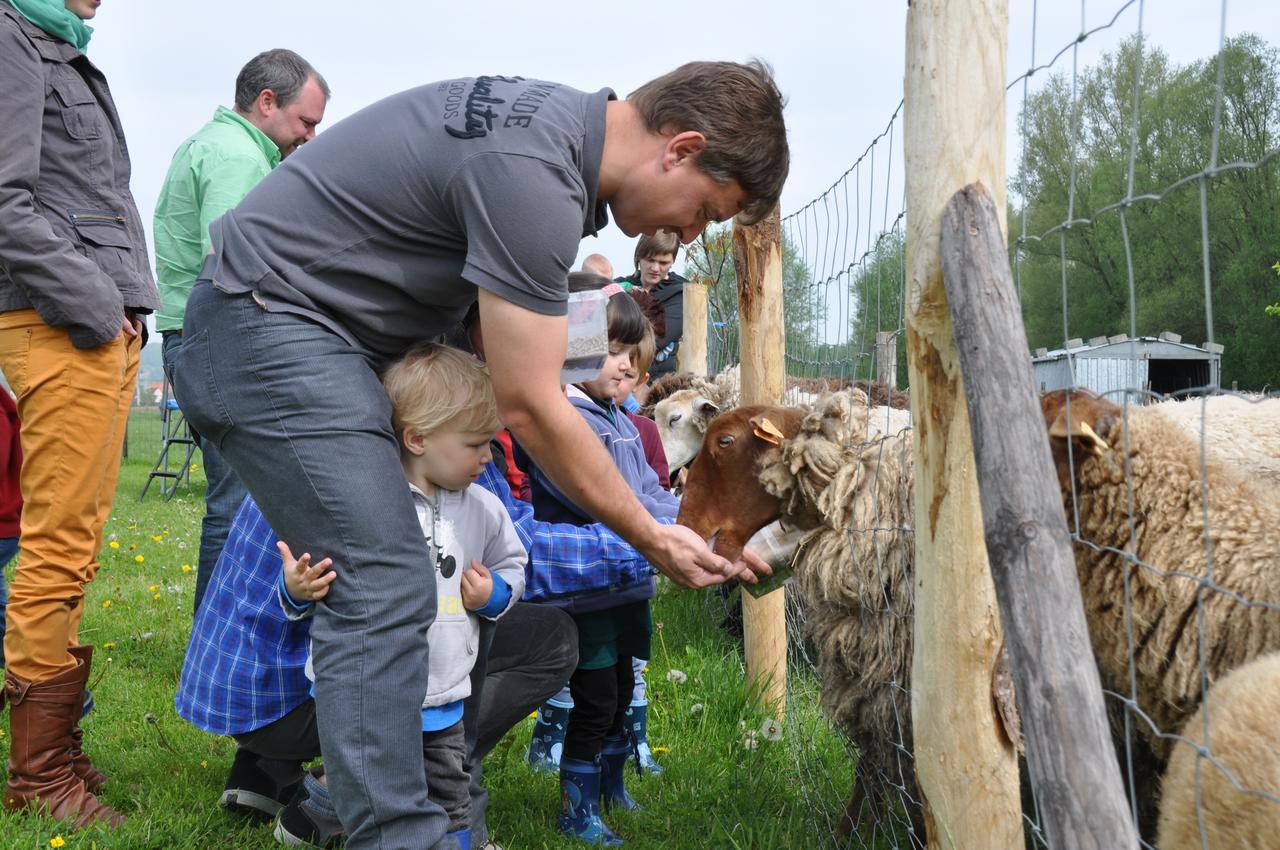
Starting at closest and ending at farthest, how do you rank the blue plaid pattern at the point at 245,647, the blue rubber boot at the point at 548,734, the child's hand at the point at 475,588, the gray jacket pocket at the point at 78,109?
the child's hand at the point at 475,588, the blue plaid pattern at the point at 245,647, the gray jacket pocket at the point at 78,109, the blue rubber boot at the point at 548,734

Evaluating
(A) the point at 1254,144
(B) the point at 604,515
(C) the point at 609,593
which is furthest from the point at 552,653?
(A) the point at 1254,144

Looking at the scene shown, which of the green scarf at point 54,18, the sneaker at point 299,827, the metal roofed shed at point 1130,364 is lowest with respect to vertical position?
the sneaker at point 299,827

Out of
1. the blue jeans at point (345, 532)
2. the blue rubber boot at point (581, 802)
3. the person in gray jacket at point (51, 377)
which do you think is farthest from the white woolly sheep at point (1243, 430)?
the person in gray jacket at point (51, 377)

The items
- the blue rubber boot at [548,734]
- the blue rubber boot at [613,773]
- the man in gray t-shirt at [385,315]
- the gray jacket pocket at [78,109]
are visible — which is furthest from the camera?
the blue rubber boot at [548,734]

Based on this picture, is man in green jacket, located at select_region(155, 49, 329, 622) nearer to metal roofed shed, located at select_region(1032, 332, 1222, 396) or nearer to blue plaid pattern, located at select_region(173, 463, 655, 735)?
blue plaid pattern, located at select_region(173, 463, 655, 735)

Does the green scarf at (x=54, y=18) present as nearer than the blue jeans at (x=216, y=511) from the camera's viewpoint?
Yes

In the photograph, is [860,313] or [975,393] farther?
[860,313]

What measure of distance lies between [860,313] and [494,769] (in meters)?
2.02

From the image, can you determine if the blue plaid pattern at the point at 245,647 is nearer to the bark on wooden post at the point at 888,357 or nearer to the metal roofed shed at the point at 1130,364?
the metal roofed shed at the point at 1130,364

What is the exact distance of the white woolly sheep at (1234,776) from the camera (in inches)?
60.9

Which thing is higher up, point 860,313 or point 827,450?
point 860,313

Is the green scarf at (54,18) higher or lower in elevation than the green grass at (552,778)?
higher

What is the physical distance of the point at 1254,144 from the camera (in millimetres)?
2324

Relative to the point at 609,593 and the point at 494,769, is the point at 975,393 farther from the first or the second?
the point at 494,769
